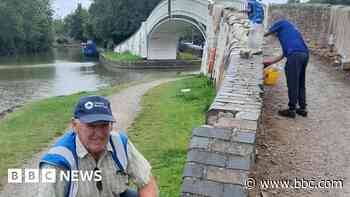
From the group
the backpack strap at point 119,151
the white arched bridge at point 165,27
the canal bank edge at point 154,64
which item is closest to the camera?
the backpack strap at point 119,151

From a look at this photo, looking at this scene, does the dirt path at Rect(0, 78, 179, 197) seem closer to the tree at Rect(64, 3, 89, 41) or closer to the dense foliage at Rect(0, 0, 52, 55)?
the dense foliage at Rect(0, 0, 52, 55)

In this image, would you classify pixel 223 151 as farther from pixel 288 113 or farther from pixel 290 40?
pixel 290 40

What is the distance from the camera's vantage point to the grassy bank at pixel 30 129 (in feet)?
25.9

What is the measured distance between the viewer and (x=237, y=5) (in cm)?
1645

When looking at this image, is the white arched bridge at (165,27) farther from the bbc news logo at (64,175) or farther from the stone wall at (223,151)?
the bbc news logo at (64,175)

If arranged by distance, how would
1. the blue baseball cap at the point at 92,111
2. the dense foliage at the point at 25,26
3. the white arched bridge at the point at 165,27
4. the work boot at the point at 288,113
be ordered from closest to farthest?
the blue baseball cap at the point at 92,111 < the work boot at the point at 288,113 < the white arched bridge at the point at 165,27 < the dense foliage at the point at 25,26

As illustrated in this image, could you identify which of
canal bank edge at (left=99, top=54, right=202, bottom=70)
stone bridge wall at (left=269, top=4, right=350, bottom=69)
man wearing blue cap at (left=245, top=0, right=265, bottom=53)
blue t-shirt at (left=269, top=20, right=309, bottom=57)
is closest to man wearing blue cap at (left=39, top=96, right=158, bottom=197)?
blue t-shirt at (left=269, top=20, right=309, bottom=57)

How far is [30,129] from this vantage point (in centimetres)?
1033

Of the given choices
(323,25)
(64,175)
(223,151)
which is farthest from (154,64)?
(64,175)

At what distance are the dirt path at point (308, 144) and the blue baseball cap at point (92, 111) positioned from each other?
76.1 inches

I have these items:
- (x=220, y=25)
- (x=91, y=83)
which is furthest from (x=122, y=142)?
(x=91, y=83)

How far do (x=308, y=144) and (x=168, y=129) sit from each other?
3.85 metres

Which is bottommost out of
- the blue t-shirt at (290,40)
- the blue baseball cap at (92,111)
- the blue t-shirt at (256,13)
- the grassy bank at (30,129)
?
the grassy bank at (30,129)

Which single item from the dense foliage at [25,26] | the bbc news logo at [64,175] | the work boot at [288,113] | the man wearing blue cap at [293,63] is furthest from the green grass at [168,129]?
the dense foliage at [25,26]
